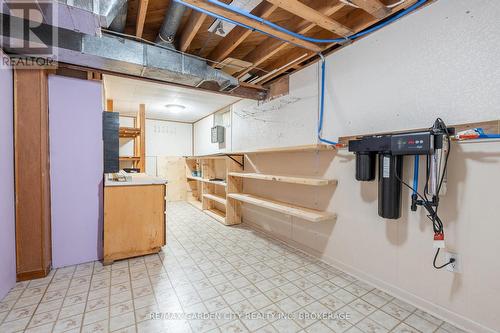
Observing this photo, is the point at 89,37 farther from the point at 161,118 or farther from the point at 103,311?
the point at 161,118

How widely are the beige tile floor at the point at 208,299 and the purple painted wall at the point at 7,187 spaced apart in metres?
0.18

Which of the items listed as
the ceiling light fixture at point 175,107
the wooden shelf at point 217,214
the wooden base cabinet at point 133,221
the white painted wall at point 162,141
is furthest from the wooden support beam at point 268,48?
the white painted wall at point 162,141

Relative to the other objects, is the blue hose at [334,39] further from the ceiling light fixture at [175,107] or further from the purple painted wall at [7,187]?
the ceiling light fixture at [175,107]

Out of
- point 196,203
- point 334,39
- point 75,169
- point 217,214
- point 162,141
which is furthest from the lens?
point 162,141

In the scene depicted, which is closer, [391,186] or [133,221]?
[391,186]

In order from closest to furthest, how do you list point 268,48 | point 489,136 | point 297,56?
point 489,136, point 268,48, point 297,56

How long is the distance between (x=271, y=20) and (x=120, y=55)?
1.41 m

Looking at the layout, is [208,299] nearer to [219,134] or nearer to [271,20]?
[271,20]

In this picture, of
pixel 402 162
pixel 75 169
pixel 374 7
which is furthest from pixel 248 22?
pixel 75 169

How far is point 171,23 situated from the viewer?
1.92 m

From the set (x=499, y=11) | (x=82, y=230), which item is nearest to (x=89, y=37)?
(x=82, y=230)

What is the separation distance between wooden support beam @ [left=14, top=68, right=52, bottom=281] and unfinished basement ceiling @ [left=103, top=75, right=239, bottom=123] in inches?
42.1

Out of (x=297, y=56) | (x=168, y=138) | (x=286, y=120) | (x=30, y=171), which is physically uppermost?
(x=297, y=56)

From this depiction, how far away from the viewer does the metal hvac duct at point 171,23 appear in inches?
69.3
